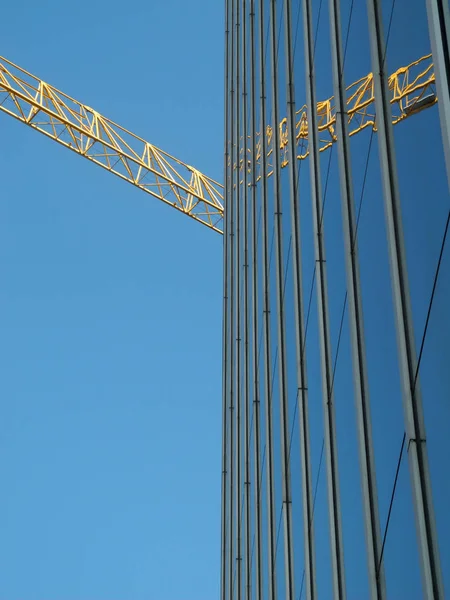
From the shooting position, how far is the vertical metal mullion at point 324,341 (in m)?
11.9

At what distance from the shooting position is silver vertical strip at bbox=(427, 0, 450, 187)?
7.48 m

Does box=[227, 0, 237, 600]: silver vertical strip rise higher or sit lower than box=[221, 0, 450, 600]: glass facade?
higher

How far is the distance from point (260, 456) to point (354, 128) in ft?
35.3

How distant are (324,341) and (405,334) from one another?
4283 millimetres

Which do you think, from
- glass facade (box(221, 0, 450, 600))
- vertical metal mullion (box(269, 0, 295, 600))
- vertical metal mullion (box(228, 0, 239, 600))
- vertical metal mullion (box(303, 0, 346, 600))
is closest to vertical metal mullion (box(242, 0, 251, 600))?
glass facade (box(221, 0, 450, 600))

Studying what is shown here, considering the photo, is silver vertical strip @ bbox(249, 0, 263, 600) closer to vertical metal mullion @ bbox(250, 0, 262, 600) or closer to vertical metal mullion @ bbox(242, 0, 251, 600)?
vertical metal mullion @ bbox(250, 0, 262, 600)

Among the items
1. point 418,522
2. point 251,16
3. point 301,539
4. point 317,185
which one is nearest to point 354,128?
point 317,185

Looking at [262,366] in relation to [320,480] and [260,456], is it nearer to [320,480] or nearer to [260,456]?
[260,456]

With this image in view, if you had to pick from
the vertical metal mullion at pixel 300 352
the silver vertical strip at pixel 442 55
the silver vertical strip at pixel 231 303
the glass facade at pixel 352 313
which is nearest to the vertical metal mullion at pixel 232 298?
the silver vertical strip at pixel 231 303

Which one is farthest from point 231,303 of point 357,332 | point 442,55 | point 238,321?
point 442,55

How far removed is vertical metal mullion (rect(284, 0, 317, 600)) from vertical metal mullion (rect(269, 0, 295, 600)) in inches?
64.7

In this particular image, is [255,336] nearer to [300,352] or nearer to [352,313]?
[300,352]

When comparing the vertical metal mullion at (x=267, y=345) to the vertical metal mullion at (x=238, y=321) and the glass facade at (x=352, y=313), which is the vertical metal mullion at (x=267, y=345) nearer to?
the glass facade at (x=352, y=313)

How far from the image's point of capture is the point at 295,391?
16.2m
